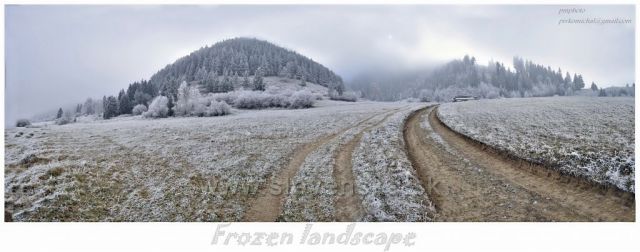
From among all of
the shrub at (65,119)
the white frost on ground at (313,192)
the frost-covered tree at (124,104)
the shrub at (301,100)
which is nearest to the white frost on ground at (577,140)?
the white frost on ground at (313,192)

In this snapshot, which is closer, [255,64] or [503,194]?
[503,194]

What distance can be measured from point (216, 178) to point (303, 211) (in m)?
4.98

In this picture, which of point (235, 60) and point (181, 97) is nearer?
point (181, 97)

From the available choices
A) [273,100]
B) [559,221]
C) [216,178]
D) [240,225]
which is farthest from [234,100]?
[559,221]

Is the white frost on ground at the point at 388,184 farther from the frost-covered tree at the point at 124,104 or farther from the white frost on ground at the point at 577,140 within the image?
the frost-covered tree at the point at 124,104

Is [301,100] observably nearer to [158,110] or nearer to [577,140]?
[158,110]

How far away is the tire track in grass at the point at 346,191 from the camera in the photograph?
29.0 ft

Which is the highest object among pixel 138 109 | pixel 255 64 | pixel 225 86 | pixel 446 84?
pixel 255 64

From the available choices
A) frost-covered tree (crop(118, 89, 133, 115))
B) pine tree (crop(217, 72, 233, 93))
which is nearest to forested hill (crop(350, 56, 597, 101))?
pine tree (crop(217, 72, 233, 93))

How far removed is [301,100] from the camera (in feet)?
187

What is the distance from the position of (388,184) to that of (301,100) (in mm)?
47348

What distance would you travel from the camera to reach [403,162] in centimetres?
1289

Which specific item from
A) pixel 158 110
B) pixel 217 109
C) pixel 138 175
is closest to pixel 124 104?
pixel 158 110

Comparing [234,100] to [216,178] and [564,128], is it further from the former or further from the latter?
[564,128]
